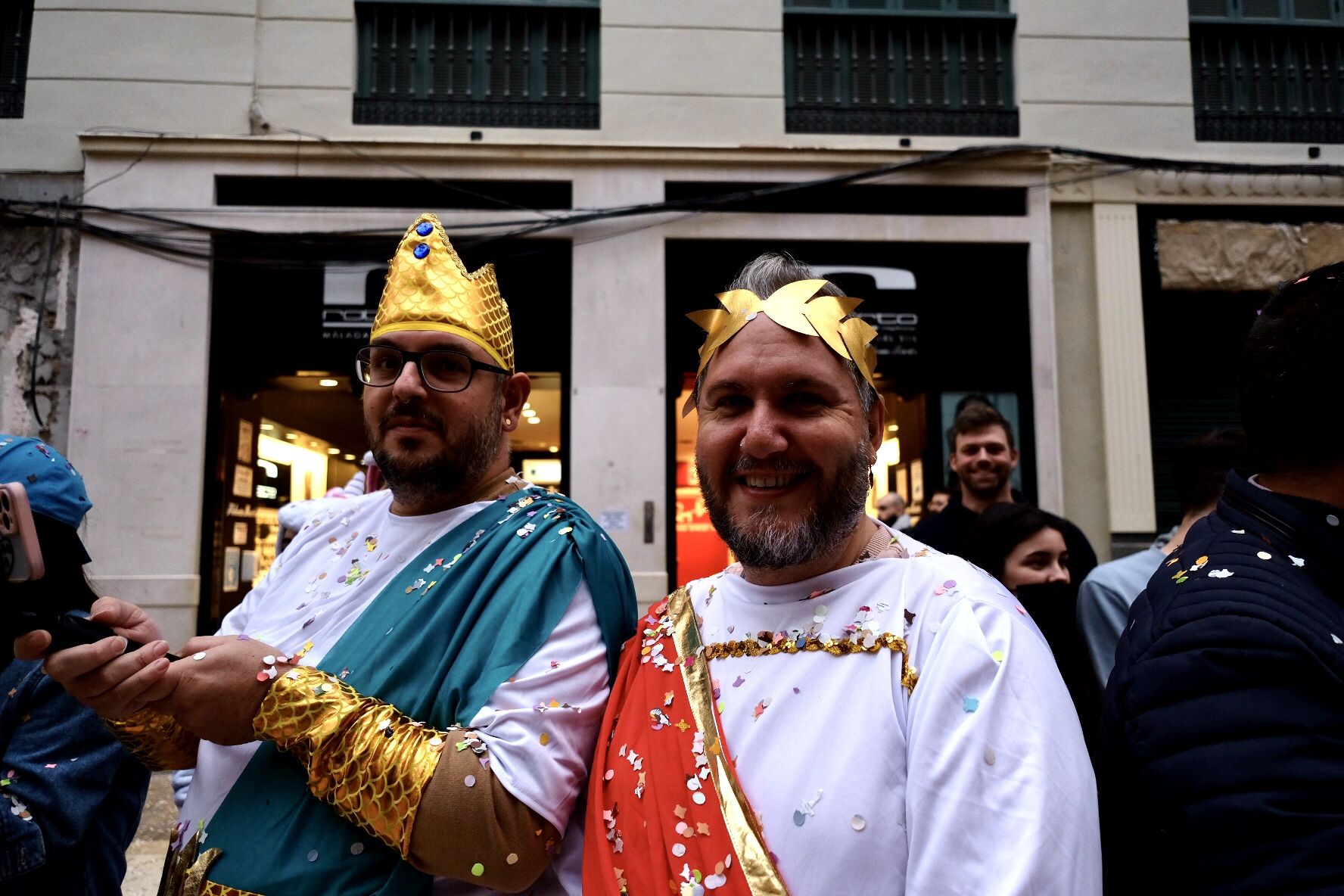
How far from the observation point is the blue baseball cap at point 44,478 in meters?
1.73

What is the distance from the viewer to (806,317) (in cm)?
149

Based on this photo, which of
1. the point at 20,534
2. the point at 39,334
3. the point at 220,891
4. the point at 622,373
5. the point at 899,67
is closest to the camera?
the point at 20,534

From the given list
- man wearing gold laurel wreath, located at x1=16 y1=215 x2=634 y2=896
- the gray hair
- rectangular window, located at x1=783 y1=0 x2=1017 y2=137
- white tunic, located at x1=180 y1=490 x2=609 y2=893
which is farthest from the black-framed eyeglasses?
rectangular window, located at x1=783 y1=0 x2=1017 y2=137

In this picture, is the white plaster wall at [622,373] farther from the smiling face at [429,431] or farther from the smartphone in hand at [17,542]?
the smartphone in hand at [17,542]

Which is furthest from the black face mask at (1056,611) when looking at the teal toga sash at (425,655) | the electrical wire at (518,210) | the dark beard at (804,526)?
the electrical wire at (518,210)

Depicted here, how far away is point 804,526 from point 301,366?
24.3 feet

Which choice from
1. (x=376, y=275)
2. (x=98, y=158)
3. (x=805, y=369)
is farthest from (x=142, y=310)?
(x=805, y=369)

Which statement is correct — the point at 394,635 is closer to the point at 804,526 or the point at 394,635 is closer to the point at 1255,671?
the point at 804,526

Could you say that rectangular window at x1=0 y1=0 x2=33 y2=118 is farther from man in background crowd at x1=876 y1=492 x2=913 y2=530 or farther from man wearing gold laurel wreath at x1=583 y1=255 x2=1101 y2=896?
man wearing gold laurel wreath at x1=583 y1=255 x2=1101 y2=896

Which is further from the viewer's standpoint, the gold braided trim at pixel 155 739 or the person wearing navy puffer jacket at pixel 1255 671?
the gold braided trim at pixel 155 739

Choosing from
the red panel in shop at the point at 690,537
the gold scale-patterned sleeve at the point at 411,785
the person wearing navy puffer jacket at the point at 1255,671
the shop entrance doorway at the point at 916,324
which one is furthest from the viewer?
the shop entrance doorway at the point at 916,324

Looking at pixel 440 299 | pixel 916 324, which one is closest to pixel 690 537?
pixel 916 324

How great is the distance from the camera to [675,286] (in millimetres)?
7945

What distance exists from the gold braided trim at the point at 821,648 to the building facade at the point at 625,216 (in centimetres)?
573
